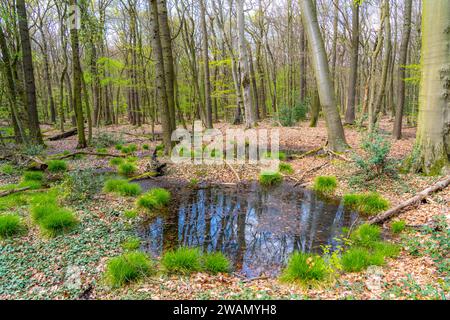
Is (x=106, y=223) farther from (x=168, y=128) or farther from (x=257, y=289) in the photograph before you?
(x=168, y=128)

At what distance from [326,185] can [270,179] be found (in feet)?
4.71

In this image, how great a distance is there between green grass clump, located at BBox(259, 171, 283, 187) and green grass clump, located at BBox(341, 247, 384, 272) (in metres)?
3.83

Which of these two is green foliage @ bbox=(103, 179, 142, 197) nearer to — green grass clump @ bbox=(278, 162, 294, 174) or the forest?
the forest

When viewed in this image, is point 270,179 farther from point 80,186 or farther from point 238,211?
point 80,186

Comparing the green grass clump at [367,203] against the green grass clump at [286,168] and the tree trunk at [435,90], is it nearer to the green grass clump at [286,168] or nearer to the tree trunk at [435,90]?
the tree trunk at [435,90]

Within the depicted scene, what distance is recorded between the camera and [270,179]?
7145mm

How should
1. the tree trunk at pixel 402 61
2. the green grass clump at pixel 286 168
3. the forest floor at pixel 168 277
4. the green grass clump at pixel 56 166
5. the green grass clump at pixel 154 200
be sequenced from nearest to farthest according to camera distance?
the forest floor at pixel 168 277, the green grass clump at pixel 154 200, the green grass clump at pixel 56 166, the green grass clump at pixel 286 168, the tree trunk at pixel 402 61

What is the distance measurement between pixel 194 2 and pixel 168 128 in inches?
468

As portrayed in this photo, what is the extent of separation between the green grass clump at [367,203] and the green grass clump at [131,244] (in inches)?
157

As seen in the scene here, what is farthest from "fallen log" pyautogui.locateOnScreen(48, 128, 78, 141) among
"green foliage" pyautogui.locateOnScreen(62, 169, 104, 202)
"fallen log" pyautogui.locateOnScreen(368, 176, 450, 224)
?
"fallen log" pyautogui.locateOnScreen(368, 176, 450, 224)

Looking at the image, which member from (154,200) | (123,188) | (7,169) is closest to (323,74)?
(154,200)

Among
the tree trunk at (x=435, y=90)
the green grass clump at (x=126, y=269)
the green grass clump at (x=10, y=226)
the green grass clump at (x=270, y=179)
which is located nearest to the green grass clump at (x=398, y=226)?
the tree trunk at (x=435, y=90)

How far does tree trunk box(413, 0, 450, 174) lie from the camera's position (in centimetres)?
499

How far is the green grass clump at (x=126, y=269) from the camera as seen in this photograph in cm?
303
